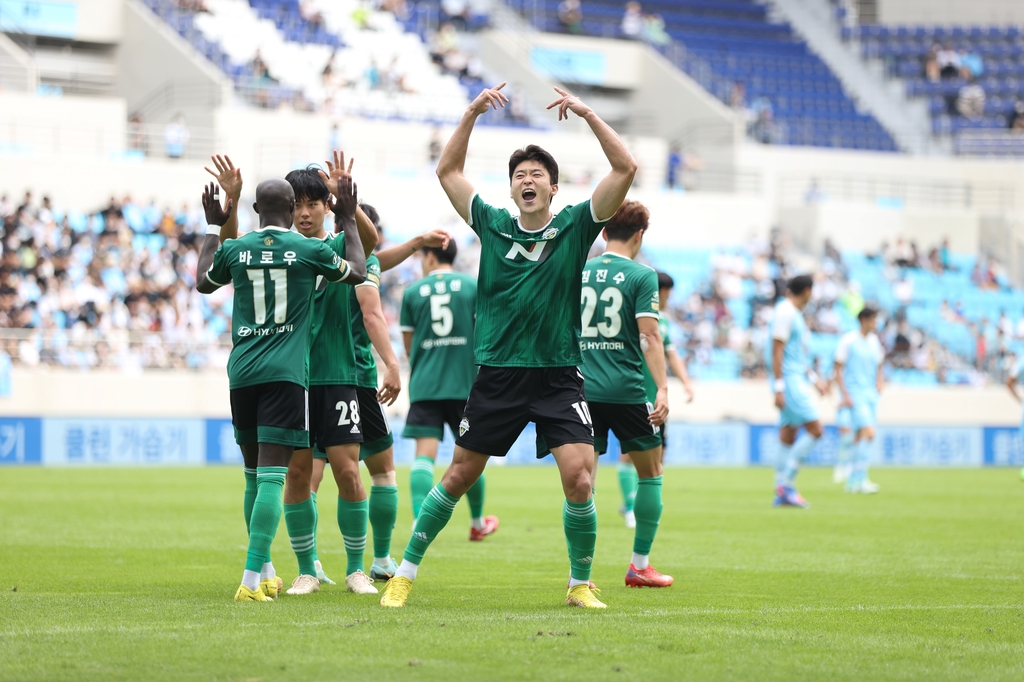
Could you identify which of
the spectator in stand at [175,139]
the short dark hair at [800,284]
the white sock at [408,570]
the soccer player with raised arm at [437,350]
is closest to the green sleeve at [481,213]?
the white sock at [408,570]

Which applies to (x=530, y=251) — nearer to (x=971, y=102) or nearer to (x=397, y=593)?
(x=397, y=593)

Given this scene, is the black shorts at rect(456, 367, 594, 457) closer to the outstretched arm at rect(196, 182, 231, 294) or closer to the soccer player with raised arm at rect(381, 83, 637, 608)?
the soccer player with raised arm at rect(381, 83, 637, 608)

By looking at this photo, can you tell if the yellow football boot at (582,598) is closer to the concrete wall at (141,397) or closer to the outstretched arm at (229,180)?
the outstretched arm at (229,180)

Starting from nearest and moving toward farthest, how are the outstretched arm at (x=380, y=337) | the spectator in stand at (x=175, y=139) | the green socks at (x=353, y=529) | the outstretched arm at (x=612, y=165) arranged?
the outstretched arm at (x=612, y=165) → the outstretched arm at (x=380, y=337) → the green socks at (x=353, y=529) → the spectator in stand at (x=175, y=139)

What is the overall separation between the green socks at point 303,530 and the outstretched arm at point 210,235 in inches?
51.3

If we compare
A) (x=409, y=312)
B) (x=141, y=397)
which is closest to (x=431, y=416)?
(x=409, y=312)

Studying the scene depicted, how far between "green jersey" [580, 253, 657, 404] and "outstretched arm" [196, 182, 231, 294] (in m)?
2.52

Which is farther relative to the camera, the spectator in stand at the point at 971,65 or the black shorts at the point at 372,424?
the spectator in stand at the point at 971,65

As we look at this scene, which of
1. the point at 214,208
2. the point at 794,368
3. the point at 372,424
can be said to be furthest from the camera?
the point at 794,368

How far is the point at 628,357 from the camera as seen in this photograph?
8.77 m

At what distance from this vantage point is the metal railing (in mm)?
24391

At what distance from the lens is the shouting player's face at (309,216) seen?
25.1 feet

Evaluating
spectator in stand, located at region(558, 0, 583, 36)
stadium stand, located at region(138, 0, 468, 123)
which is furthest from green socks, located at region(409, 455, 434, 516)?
spectator in stand, located at region(558, 0, 583, 36)

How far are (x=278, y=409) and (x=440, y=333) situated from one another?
13.4 ft
